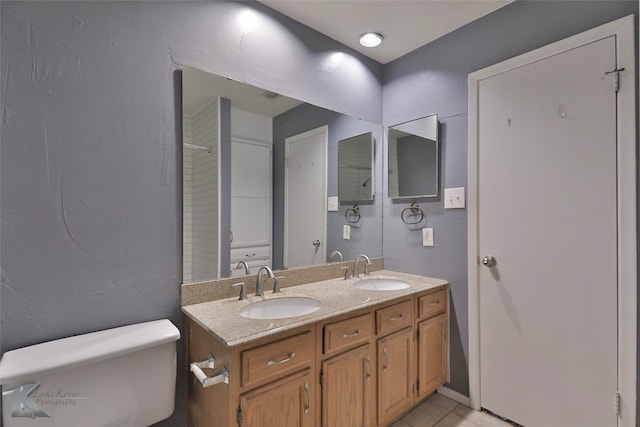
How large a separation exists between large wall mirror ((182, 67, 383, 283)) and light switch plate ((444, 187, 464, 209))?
2.03 ft

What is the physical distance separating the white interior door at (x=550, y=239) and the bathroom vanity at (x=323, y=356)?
38 cm

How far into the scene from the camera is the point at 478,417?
1.90 meters

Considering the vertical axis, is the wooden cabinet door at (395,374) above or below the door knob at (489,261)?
below

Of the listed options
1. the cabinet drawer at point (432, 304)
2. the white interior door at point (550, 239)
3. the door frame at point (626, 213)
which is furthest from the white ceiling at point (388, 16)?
the cabinet drawer at point (432, 304)

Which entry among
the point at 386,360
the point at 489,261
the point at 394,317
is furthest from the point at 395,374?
the point at 489,261

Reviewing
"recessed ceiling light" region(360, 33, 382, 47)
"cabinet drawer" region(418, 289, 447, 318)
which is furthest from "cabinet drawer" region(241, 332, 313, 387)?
"recessed ceiling light" region(360, 33, 382, 47)

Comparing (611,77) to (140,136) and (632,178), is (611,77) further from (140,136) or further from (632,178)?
(140,136)

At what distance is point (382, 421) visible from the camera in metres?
1.65

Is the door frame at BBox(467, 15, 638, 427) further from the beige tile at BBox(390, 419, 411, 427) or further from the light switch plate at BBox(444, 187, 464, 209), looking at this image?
the beige tile at BBox(390, 419, 411, 427)

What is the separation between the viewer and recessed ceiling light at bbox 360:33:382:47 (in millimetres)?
2125

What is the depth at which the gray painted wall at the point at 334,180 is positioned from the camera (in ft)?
6.32

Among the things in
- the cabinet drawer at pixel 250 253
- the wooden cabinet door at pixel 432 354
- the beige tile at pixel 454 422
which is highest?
the cabinet drawer at pixel 250 253

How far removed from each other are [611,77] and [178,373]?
8.29 ft

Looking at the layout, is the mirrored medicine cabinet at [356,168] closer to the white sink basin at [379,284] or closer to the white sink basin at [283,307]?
the white sink basin at [379,284]
